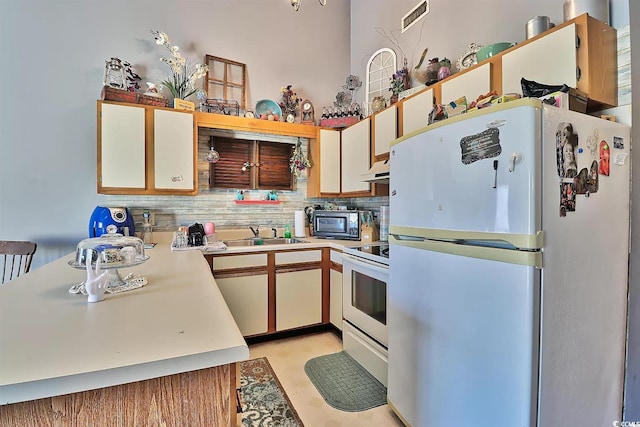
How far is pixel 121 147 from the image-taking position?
2.29 m

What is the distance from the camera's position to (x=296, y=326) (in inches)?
105

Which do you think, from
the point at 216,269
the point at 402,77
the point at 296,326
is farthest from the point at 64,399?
the point at 402,77

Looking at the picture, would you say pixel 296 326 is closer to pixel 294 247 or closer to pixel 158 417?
pixel 294 247

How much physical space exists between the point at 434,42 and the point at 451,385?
8.22ft

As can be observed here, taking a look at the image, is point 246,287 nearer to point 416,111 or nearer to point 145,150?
point 145,150

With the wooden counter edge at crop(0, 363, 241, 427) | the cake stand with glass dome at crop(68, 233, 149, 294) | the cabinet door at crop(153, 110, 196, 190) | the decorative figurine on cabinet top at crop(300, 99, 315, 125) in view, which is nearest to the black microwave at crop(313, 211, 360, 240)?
the decorative figurine on cabinet top at crop(300, 99, 315, 125)

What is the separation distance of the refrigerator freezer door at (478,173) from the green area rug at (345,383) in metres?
1.17

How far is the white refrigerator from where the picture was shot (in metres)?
0.95

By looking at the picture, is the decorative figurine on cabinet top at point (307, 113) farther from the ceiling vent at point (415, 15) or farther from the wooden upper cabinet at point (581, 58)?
the wooden upper cabinet at point (581, 58)

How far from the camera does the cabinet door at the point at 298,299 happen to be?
261 centimetres

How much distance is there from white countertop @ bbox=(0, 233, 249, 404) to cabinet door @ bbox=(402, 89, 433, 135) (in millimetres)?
1782

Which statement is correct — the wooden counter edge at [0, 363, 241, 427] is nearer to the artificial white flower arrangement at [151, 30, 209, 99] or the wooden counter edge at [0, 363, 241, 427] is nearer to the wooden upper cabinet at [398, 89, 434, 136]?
the wooden upper cabinet at [398, 89, 434, 136]

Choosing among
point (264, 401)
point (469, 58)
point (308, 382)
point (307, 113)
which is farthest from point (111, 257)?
point (307, 113)

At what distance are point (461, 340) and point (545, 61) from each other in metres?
1.36
